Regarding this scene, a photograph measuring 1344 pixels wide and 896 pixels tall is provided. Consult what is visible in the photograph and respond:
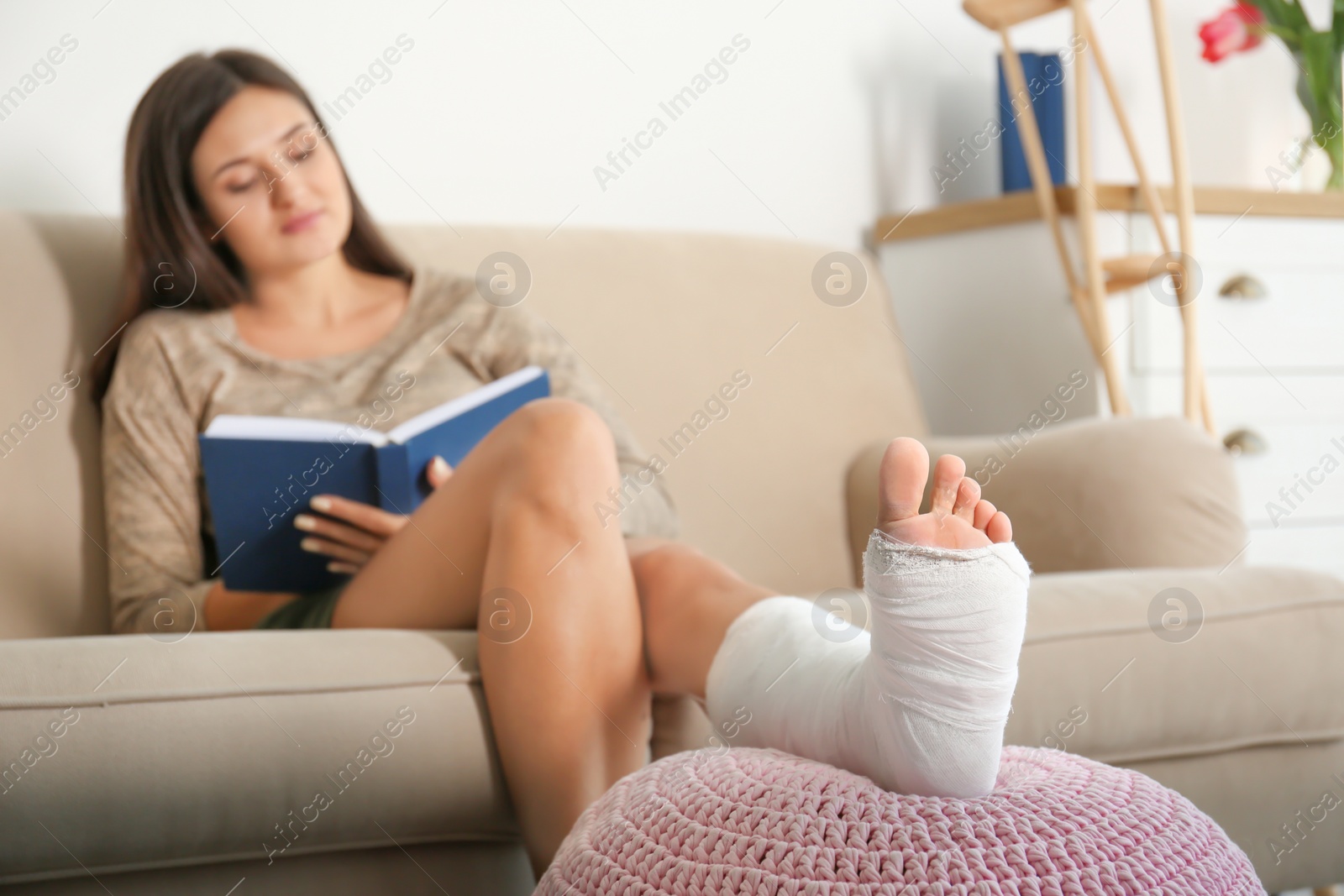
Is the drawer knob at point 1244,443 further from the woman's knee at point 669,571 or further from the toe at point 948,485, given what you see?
the toe at point 948,485

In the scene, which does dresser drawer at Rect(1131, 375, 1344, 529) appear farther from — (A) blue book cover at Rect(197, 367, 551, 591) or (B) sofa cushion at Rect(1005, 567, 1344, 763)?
(A) blue book cover at Rect(197, 367, 551, 591)

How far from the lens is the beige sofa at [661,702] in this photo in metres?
0.74

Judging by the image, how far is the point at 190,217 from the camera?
125 centimetres

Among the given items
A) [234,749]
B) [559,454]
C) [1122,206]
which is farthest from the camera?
[1122,206]

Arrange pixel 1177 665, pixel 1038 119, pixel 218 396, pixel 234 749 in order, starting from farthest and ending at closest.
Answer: pixel 1038 119
pixel 218 396
pixel 1177 665
pixel 234 749

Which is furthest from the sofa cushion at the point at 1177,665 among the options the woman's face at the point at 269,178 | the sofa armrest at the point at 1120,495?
the woman's face at the point at 269,178

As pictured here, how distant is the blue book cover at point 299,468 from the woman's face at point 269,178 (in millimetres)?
352

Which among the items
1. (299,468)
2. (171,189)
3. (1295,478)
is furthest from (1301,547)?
(171,189)

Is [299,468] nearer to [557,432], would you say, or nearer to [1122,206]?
[557,432]

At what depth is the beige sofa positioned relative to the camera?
0.74m

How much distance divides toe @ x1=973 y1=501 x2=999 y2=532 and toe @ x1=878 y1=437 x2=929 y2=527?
0.03 meters

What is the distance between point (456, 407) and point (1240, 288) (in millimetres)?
1337

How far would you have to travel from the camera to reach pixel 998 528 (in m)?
0.61

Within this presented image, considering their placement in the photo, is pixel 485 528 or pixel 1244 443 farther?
pixel 1244 443
